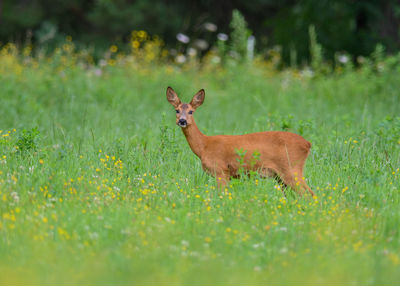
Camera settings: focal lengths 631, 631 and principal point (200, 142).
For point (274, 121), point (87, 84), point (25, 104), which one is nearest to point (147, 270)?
point (274, 121)

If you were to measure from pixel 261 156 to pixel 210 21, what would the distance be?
17.4 metres

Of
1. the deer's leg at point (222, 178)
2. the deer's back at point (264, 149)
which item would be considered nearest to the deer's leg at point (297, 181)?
the deer's back at point (264, 149)

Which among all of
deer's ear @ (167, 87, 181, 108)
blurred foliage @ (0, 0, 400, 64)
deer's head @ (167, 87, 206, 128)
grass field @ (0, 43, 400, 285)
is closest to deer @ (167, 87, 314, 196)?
deer's head @ (167, 87, 206, 128)

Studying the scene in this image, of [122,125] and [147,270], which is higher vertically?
[122,125]

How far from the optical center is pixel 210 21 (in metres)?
22.4

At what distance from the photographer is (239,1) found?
73.7 feet

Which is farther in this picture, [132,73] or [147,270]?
[132,73]

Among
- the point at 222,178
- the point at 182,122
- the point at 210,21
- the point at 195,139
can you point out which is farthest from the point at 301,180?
the point at 210,21

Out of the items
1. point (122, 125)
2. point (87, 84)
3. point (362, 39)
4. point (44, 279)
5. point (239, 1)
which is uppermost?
point (239, 1)

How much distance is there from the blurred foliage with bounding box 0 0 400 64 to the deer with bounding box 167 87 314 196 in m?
10.1

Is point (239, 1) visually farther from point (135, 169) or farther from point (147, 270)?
point (147, 270)

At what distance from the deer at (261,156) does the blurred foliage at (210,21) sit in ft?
33.2

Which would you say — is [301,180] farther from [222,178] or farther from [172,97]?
[172,97]

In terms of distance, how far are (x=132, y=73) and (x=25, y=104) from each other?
332 centimetres
